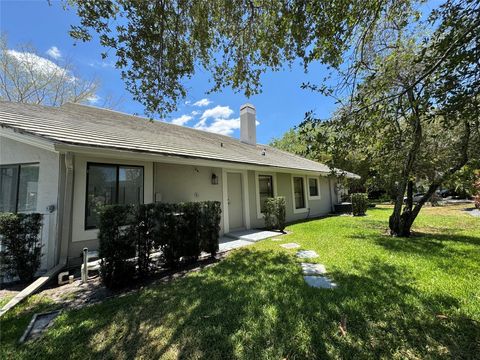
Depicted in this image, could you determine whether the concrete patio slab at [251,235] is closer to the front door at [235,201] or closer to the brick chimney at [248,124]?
the front door at [235,201]

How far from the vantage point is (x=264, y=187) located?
1098 centimetres

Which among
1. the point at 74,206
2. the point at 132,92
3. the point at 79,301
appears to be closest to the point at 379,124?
the point at 132,92

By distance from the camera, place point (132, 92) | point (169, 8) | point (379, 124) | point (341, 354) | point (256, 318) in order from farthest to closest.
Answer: point (132, 92)
point (169, 8)
point (379, 124)
point (256, 318)
point (341, 354)

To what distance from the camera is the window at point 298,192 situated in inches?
508

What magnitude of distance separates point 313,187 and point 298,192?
207cm

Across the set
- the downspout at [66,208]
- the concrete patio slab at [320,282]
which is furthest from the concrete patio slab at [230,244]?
the downspout at [66,208]

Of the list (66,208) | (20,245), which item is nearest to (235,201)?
(66,208)

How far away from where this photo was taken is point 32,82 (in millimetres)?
17312

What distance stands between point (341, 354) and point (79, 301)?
3.99 metres

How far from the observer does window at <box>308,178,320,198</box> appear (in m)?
14.3

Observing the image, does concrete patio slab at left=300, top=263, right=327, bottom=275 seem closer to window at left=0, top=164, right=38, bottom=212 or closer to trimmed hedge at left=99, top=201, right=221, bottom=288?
trimmed hedge at left=99, top=201, right=221, bottom=288

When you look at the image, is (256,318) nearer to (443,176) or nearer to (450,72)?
(450,72)

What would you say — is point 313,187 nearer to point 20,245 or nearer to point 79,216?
point 79,216

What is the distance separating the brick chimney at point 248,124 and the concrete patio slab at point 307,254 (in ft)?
33.3
